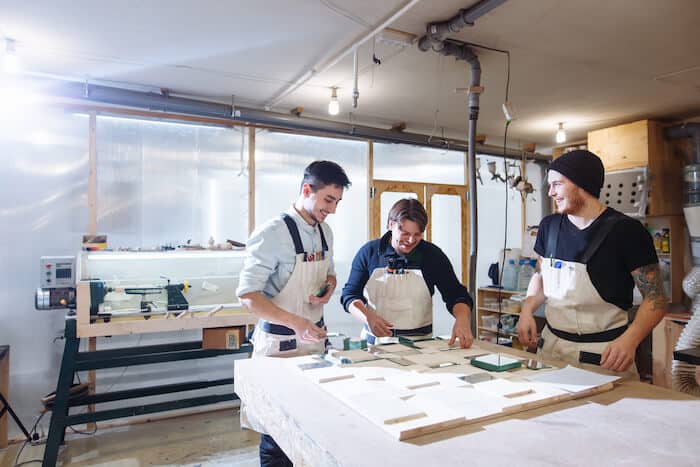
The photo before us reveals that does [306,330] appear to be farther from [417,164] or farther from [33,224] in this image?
[417,164]

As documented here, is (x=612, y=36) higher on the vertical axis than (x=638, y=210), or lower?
higher

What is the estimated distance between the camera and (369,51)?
2.97m

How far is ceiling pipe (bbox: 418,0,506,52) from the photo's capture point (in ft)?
7.49

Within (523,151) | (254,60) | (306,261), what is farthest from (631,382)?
(523,151)

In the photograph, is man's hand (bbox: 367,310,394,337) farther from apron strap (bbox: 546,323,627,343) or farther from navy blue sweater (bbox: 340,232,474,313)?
apron strap (bbox: 546,323,627,343)

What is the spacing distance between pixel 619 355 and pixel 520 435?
76 cm

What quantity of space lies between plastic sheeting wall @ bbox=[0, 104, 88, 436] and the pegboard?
492cm

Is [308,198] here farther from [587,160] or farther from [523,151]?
[523,151]

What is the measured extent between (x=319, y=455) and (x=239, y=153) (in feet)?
12.1

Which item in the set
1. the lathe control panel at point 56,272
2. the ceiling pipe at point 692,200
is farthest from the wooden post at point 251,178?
the ceiling pipe at point 692,200

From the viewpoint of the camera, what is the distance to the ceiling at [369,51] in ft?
7.94

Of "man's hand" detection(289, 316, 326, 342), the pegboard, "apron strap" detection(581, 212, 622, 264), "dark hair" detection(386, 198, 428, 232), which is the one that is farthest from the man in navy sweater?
the pegboard

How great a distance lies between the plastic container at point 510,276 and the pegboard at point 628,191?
125 centimetres

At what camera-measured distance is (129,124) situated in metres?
3.90
